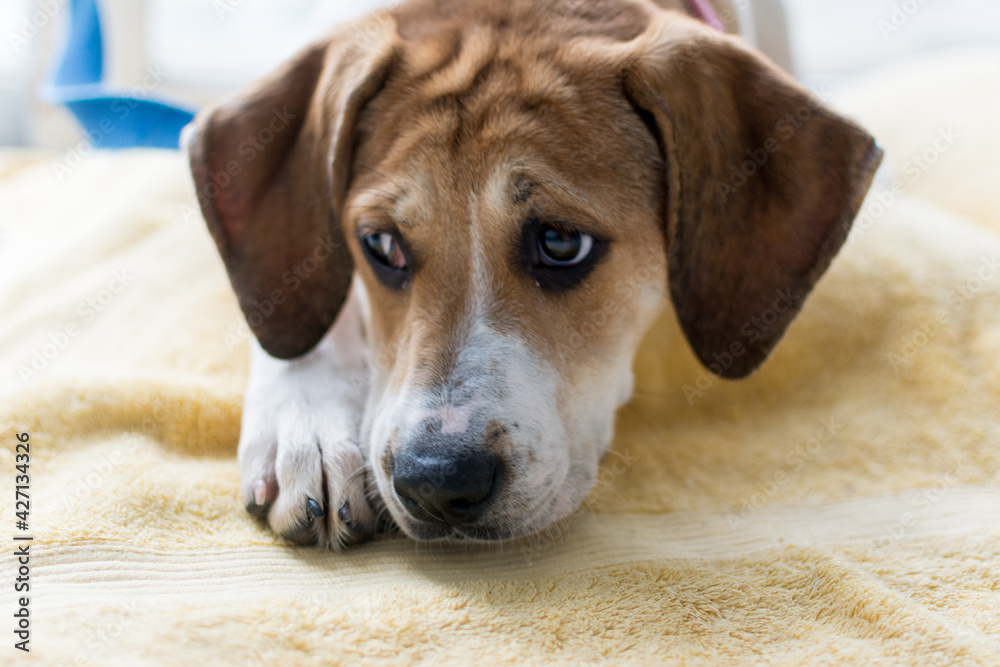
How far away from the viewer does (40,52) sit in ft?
24.5

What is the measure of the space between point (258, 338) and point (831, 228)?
1808 mm

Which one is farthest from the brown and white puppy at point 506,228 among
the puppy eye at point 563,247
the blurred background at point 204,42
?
the blurred background at point 204,42

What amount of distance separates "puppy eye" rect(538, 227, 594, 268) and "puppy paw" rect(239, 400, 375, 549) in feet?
2.55

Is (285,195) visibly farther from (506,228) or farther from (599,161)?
(599,161)

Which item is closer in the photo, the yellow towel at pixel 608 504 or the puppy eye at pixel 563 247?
the yellow towel at pixel 608 504

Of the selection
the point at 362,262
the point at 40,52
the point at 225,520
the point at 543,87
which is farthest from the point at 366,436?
the point at 40,52

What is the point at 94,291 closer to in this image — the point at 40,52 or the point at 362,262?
the point at 362,262

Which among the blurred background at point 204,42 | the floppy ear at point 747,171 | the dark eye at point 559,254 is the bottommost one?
the blurred background at point 204,42

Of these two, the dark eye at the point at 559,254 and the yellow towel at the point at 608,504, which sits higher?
the dark eye at the point at 559,254

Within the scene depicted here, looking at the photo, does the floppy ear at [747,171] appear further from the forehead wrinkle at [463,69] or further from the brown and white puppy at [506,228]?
the forehead wrinkle at [463,69]

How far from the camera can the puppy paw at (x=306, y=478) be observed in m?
2.10

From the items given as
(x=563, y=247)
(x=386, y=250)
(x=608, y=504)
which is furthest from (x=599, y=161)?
(x=608, y=504)

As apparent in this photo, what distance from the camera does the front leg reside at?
211cm

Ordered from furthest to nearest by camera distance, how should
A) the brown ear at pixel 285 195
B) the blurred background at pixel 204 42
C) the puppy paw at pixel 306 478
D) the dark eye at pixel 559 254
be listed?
the blurred background at pixel 204 42, the brown ear at pixel 285 195, the dark eye at pixel 559 254, the puppy paw at pixel 306 478
